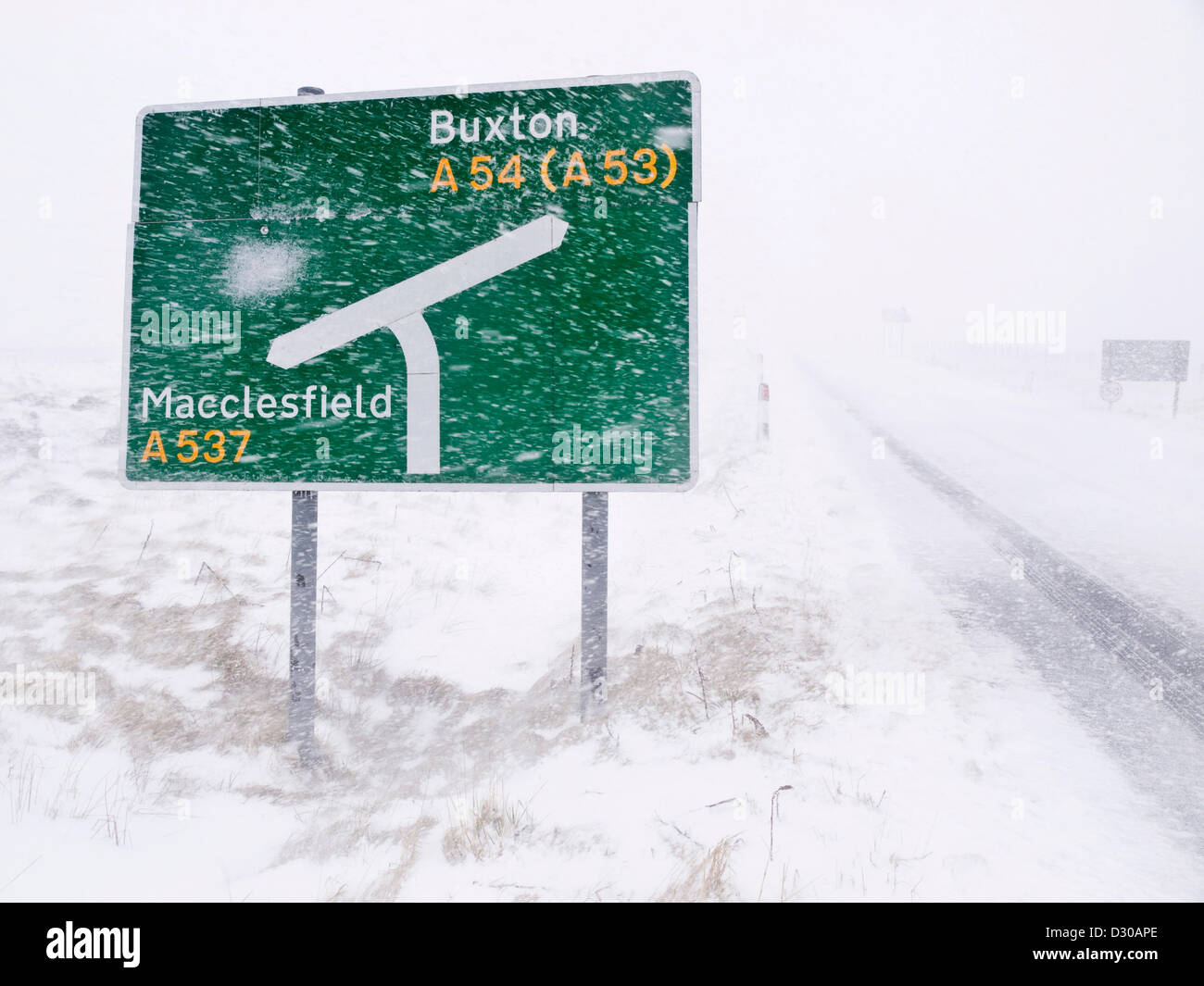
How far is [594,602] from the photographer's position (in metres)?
4.09

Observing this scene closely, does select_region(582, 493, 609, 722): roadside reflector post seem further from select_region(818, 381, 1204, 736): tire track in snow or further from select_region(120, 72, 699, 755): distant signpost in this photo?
select_region(818, 381, 1204, 736): tire track in snow

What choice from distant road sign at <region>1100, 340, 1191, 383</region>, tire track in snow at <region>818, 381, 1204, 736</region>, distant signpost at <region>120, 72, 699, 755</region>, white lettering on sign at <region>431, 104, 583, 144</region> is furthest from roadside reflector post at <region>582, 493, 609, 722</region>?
distant road sign at <region>1100, 340, 1191, 383</region>

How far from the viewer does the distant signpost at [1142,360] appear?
21.8m

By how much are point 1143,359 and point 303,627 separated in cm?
2781

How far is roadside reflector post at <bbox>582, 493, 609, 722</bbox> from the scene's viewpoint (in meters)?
4.05

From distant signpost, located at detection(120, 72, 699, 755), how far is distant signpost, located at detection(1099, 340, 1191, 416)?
2495 cm

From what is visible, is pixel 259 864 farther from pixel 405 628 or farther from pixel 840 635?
pixel 840 635

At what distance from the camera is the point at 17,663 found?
5.07 metres

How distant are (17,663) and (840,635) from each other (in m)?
6.17

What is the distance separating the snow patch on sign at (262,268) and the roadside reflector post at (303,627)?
1214 millimetres

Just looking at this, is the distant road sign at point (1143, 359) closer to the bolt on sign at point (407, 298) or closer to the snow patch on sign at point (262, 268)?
the bolt on sign at point (407, 298)

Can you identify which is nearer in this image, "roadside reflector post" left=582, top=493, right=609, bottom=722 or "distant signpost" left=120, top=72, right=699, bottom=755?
"distant signpost" left=120, top=72, right=699, bottom=755

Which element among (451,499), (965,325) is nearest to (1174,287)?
(965,325)
